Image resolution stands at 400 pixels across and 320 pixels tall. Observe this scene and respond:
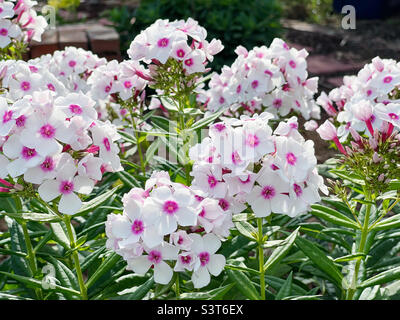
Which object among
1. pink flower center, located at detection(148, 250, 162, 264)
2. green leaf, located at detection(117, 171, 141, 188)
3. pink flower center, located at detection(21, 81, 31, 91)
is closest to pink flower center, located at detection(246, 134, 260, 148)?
pink flower center, located at detection(148, 250, 162, 264)

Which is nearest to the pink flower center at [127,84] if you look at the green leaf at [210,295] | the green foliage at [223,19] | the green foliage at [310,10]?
the green leaf at [210,295]

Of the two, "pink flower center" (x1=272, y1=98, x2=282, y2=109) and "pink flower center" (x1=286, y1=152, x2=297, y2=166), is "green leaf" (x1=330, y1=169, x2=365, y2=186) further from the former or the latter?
"pink flower center" (x1=272, y1=98, x2=282, y2=109)

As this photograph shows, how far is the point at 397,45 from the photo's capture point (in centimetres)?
607

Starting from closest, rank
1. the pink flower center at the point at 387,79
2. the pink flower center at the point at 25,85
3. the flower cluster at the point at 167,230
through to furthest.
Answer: the flower cluster at the point at 167,230, the pink flower center at the point at 25,85, the pink flower center at the point at 387,79

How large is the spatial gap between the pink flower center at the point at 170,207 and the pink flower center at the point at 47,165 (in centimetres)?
32

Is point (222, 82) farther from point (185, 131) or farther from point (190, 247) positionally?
point (190, 247)

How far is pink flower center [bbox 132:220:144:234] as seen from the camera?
1.29 metres

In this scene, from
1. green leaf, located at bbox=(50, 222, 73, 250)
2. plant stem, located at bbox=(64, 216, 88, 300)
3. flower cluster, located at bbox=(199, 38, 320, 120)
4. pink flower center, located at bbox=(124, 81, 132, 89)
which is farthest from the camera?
flower cluster, located at bbox=(199, 38, 320, 120)

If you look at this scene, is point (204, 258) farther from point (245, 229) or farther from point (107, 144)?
point (107, 144)

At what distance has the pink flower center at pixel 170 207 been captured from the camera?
1279 millimetres

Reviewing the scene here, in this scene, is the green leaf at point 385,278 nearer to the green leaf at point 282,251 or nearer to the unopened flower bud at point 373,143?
the green leaf at point 282,251

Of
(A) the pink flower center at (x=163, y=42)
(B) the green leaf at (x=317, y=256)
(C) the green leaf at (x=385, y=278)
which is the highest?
(A) the pink flower center at (x=163, y=42)
